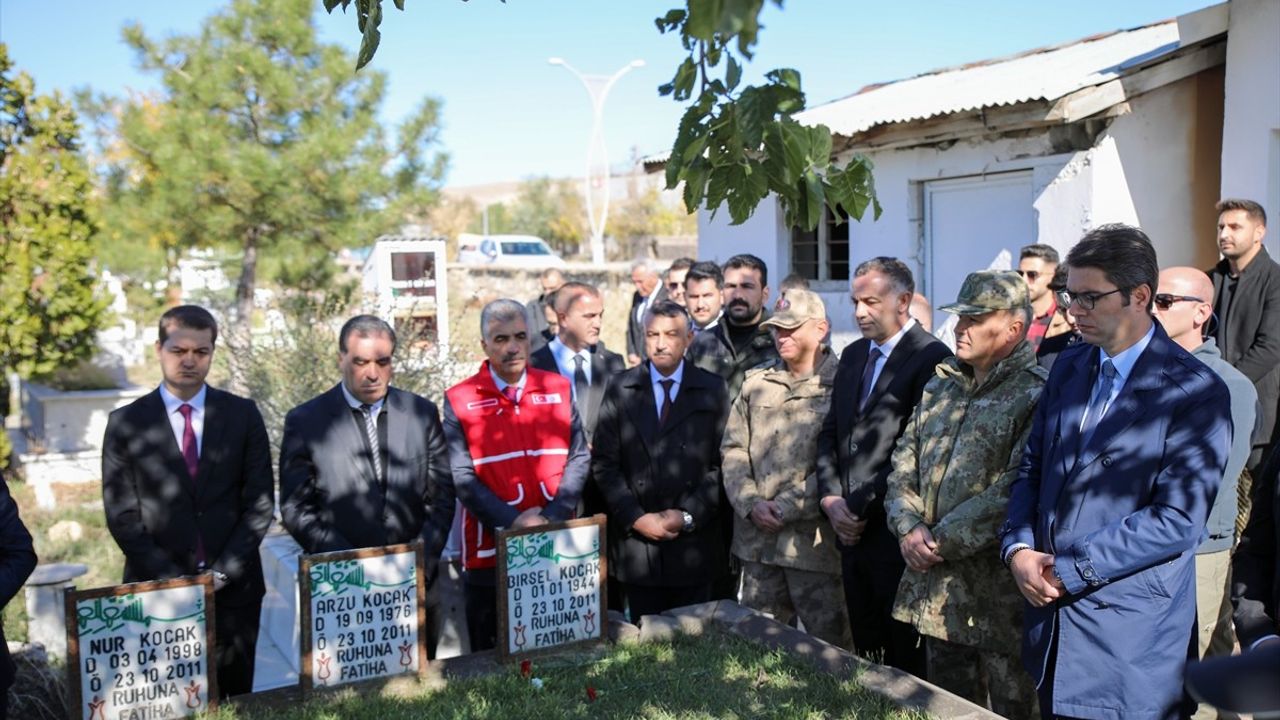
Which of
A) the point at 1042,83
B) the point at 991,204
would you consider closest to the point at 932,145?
the point at 991,204

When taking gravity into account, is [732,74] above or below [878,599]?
above

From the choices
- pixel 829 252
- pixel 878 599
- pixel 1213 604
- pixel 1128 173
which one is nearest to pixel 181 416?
pixel 878 599

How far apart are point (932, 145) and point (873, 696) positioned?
6855mm

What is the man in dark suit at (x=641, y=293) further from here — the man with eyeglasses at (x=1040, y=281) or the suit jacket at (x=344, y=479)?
the suit jacket at (x=344, y=479)

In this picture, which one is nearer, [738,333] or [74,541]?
[738,333]

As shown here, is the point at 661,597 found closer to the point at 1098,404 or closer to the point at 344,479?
the point at 344,479

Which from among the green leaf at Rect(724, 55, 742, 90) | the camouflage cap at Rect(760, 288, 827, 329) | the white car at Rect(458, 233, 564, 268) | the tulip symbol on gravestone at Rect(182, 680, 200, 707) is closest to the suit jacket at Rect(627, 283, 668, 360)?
the camouflage cap at Rect(760, 288, 827, 329)

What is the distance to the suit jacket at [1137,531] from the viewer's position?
10.6ft

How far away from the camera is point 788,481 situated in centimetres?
522

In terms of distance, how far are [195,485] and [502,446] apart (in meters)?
1.41

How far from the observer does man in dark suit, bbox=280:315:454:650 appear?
15.6 ft

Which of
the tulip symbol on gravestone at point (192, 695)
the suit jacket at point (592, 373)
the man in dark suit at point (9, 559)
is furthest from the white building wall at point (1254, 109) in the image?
the man in dark suit at point (9, 559)

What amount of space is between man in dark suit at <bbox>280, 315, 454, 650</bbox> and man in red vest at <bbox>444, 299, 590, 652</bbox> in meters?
0.33

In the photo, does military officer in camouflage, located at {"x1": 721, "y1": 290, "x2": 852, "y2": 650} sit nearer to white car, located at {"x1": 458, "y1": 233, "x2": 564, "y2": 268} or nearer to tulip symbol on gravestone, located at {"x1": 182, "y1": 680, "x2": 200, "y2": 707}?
tulip symbol on gravestone, located at {"x1": 182, "y1": 680, "x2": 200, "y2": 707}
